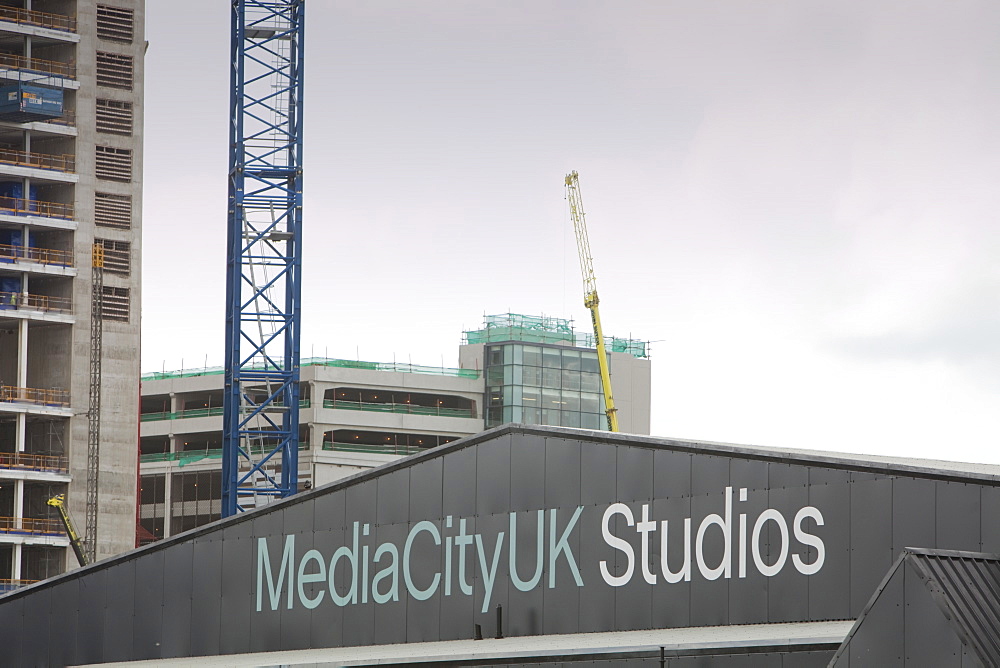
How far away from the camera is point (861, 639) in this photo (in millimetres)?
23797

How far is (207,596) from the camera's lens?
4659cm

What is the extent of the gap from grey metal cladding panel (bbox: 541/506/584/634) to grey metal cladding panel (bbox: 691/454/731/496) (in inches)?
131

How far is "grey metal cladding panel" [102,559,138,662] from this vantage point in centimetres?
4897

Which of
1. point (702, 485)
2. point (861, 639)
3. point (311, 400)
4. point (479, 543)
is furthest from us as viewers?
point (311, 400)

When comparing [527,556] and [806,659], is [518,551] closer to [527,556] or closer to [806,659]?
[527,556]

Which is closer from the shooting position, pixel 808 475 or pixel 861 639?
pixel 861 639

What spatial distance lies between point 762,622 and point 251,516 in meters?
19.4

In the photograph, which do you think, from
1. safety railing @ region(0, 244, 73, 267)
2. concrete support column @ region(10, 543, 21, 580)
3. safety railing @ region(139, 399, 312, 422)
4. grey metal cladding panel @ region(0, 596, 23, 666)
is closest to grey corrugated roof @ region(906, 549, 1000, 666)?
grey metal cladding panel @ region(0, 596, 23, 666)

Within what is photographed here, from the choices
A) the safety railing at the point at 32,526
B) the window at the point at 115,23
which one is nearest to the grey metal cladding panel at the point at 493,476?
the safety railing at the point at 32,526

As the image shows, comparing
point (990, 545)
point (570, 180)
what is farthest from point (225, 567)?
point (570, 180)

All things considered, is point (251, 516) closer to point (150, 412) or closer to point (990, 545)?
point (990, 545)

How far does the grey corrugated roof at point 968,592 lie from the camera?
22506 mm

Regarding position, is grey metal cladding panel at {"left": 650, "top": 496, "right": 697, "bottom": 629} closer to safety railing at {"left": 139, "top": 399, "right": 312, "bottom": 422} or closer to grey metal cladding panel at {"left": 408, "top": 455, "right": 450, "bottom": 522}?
grey metal cladding panel at {"left": 408, "top": 455, "right": 450, "bottom": 522}

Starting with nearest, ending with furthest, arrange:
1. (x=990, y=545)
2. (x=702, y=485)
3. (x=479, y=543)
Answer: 1. (x=990, y=545)
2. (x=702, y=485)
3. (x=479, y=543)
